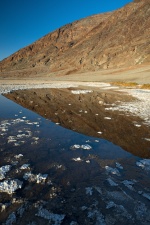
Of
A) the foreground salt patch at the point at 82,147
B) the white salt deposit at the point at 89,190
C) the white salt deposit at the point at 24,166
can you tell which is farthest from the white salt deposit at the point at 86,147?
the white salt deposit at the point at 89,190

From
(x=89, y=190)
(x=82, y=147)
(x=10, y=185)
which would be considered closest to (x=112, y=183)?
(x=89, y=190)

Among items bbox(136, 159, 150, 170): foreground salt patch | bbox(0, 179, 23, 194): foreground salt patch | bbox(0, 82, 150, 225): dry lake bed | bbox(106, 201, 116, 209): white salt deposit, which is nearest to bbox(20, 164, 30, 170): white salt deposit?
bbox(0, 82, 150, 225): dry lake bed

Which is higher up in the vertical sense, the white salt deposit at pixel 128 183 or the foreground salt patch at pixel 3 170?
the foreground salt patch at pixel 3 170

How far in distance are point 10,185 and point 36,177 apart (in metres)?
0.60

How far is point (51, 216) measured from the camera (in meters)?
3.53

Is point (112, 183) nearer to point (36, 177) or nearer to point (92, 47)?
point (36, 177)

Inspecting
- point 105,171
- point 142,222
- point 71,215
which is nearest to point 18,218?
point 71,215

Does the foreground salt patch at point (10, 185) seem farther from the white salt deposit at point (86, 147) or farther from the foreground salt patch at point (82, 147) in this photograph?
the white salt deposit at point (86, 147)

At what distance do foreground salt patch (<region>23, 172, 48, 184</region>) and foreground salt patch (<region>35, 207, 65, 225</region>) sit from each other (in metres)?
0.98

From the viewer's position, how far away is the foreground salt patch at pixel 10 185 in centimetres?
424

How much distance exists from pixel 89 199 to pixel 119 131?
15.9 ft

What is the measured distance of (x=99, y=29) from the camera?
11875 centimetres

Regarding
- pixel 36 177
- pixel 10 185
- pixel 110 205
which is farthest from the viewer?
pixel 36 177

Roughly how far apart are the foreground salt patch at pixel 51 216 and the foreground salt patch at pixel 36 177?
98 centimetres
